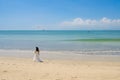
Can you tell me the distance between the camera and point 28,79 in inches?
426

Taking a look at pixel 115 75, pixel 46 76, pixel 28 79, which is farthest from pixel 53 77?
pixel 115 75

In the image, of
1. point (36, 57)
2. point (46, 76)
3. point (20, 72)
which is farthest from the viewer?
point (36, 57)

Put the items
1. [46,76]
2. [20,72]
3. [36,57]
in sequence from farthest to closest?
[36,57] → [20,72] → [46,76]

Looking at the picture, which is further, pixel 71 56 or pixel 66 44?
pixel 66 44

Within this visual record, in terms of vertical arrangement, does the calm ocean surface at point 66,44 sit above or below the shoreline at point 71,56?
below

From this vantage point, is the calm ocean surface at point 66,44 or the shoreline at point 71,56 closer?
the shoreline at point 71,56

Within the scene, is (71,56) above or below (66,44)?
above

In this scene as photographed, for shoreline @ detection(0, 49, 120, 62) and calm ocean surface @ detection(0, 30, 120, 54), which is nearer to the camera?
shoreline @ detection(0, 49, 120, 62)

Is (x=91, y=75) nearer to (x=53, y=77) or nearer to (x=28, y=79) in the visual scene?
(x=53, y=77)

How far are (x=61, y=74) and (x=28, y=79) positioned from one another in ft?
6.34

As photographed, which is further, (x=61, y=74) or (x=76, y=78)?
(x=61, y=74)

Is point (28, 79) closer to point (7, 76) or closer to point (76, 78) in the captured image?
point (7, 76)

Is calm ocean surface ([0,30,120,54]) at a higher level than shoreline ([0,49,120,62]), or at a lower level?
lower

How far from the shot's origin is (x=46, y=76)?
11508 millimetres
